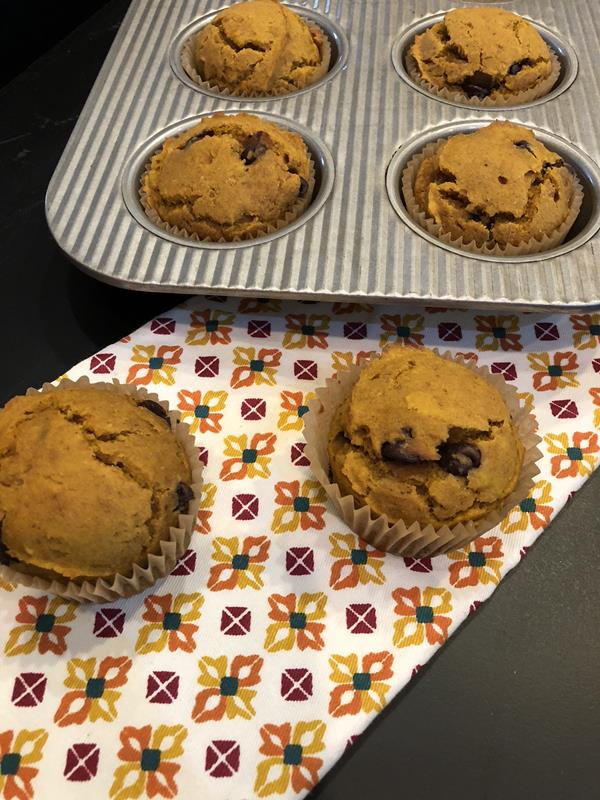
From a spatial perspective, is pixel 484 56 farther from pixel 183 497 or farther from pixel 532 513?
pixel 183 497

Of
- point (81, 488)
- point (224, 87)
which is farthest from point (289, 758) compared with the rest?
point (224, 87)

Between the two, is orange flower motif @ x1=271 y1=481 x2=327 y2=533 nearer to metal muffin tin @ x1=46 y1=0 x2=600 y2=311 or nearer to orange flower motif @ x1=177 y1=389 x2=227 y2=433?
orange flower motif @ x1=177 y1=389 x2=227 y2=433

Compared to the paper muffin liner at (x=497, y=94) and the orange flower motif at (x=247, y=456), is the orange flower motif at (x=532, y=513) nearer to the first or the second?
the orange flower motif at (x=247, y=456)

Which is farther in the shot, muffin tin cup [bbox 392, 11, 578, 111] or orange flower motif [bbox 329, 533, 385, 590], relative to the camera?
muffin tin cup [bbox 392, 11, 578, 111]

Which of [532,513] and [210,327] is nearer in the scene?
[532,513]

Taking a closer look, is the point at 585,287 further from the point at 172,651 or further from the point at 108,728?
the point at 108,728

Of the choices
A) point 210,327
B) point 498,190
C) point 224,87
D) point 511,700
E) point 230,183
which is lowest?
point 511,700

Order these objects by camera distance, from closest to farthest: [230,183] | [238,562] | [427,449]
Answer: [427,449] < [238,562] < [230,183]

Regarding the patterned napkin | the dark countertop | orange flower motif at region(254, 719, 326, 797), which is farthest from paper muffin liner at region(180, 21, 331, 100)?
orange flower motif at region(254, 719, 326, 797)

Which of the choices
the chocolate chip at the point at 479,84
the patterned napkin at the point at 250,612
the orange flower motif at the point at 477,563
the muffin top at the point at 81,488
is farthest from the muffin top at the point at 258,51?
the orange flower motif at the point at 477,563
